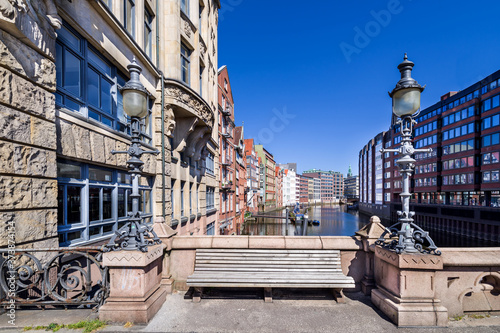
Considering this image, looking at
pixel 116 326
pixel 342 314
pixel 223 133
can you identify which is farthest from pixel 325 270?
pixel 223 133

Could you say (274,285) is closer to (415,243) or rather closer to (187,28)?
(415,243)

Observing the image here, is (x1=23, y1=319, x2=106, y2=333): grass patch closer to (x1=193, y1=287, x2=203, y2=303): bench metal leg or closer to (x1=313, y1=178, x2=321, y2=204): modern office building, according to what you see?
(x1=193, y1=287, x2=203, y2=303): bench metal leg

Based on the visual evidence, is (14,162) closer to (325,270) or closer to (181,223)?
(325,270)

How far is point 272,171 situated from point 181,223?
80.5 m

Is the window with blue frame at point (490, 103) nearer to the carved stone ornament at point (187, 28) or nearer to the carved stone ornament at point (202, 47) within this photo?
the carved stone ornament at point (202, 47)

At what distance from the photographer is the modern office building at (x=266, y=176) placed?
77.8 meters

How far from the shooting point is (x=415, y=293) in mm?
3936

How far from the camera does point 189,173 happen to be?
526 inches

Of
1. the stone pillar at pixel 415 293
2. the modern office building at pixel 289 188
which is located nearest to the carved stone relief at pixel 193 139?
the stone pillar at pixel 415 293

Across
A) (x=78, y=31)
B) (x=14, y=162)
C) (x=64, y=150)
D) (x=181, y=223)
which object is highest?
(x=78, y=31)

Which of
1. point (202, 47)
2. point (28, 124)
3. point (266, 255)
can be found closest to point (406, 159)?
point (266, 255)

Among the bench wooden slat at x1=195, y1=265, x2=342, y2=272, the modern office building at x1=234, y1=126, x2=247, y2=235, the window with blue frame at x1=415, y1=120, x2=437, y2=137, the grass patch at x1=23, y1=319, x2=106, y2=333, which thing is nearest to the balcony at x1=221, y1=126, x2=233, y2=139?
the modern office building at x1=234, y1=126, x2=247, y2=235

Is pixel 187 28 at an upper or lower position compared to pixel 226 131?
upper

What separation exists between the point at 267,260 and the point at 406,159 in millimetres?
3609
